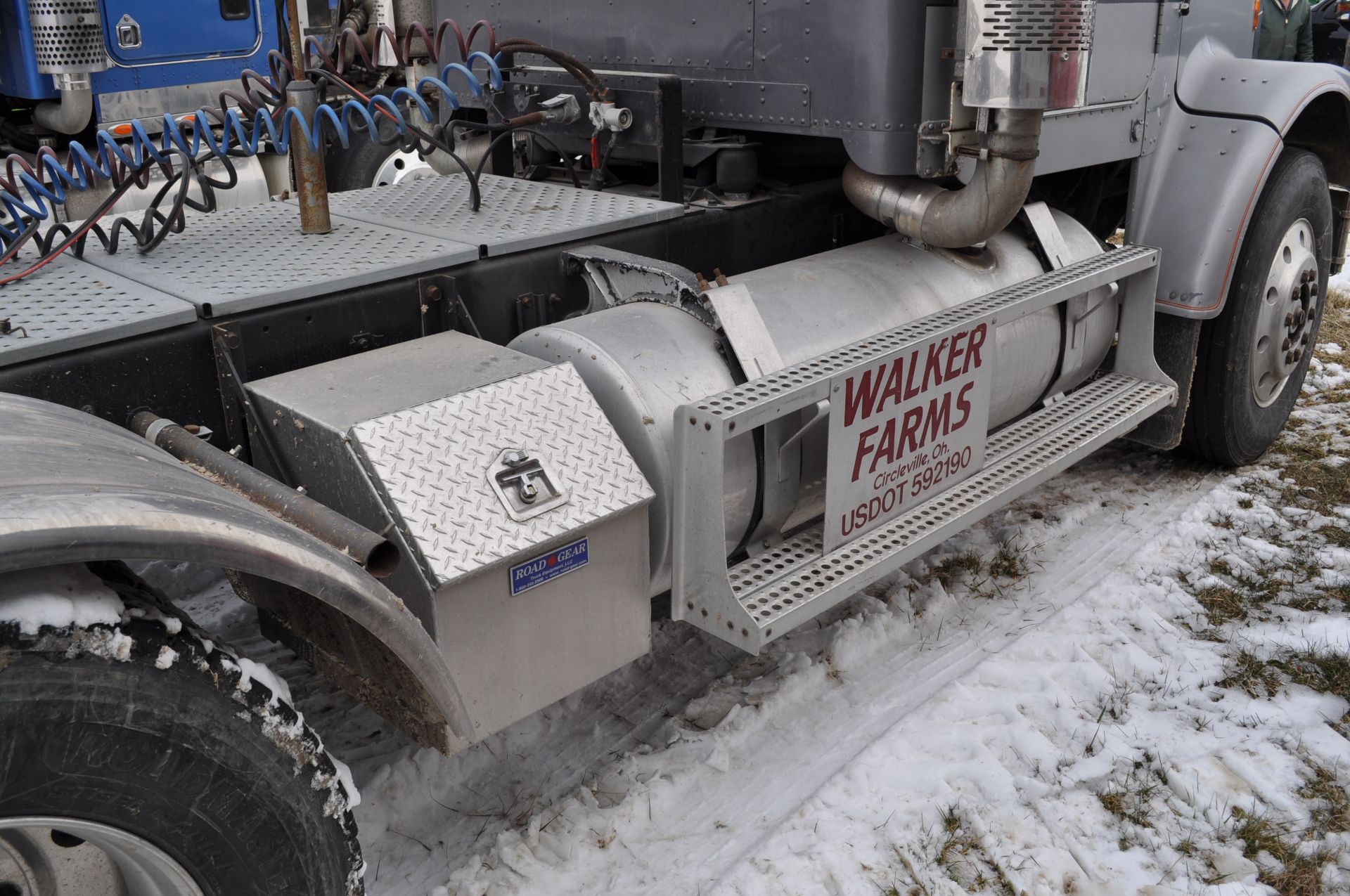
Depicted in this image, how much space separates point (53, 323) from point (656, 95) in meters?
1.70

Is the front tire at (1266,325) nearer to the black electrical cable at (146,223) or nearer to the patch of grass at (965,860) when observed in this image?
the patch of grass at (965,860)

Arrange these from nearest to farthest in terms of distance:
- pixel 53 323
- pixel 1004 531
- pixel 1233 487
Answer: pixel 53 323 → pixel 1004 531 → pixel 1233 487

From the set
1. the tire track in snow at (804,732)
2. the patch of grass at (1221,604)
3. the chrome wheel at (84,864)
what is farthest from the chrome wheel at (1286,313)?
the chrome wheel at (84,864)

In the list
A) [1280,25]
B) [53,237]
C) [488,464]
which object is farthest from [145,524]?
[1280,25]

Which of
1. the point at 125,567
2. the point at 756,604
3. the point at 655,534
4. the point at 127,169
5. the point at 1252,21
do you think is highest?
the point at 1252,21

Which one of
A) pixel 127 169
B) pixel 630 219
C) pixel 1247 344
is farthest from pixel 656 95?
pixel 1247 344

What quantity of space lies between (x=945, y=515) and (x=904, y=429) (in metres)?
0.28

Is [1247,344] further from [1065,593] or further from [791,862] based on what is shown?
[791,862]

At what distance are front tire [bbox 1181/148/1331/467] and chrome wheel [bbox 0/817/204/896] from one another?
3.78 metres

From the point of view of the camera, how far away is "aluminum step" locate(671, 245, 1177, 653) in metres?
2.36

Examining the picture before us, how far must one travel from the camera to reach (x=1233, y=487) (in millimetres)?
4457

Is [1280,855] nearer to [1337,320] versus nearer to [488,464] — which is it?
[488,464]

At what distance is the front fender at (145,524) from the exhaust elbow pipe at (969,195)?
1.98m

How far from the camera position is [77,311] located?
2.25 meters
